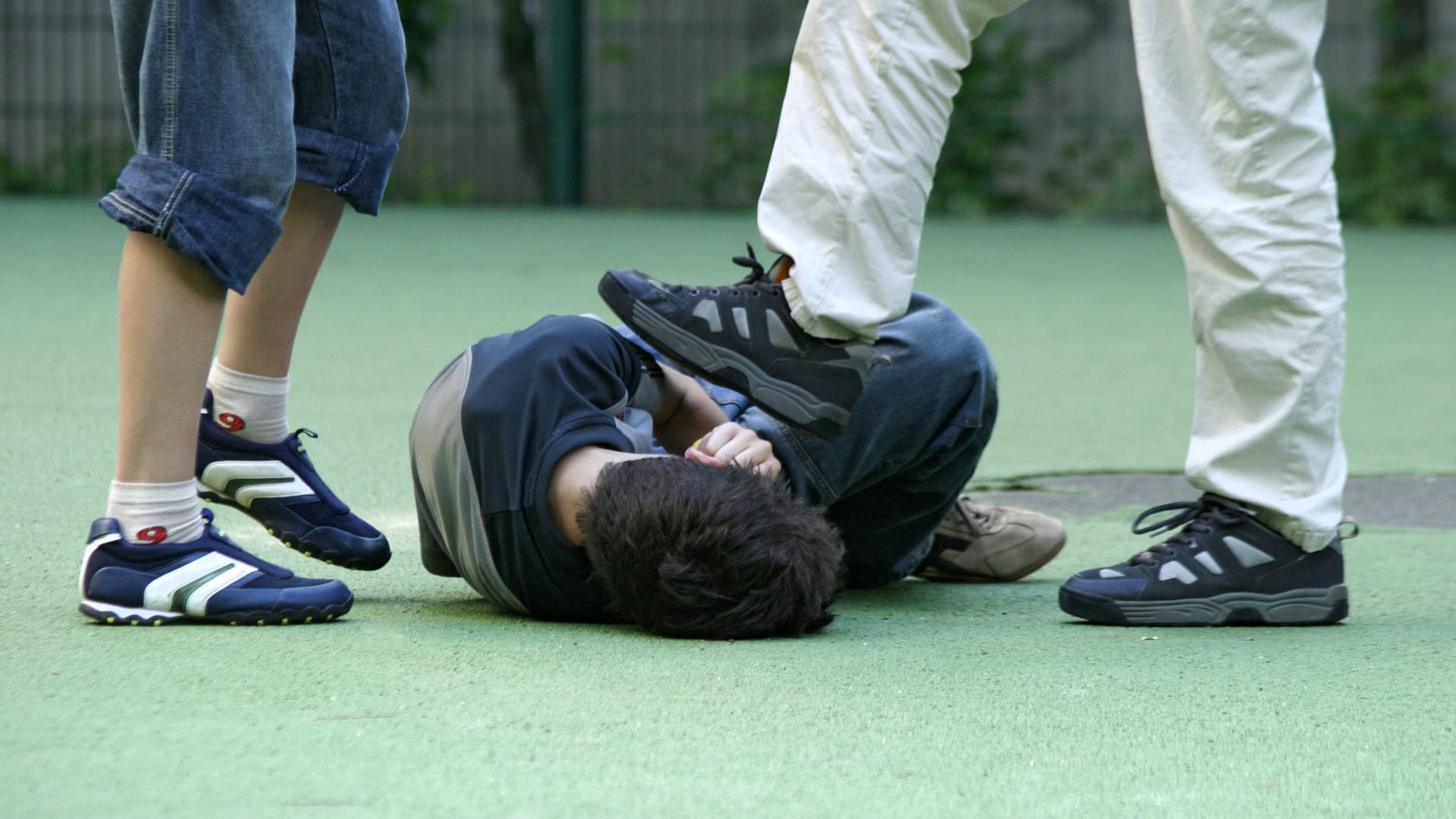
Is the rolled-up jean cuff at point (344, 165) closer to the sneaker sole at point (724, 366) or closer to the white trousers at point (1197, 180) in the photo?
the sneaker sole at point (724, 366)

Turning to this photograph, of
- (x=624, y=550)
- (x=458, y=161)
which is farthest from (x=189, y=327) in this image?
(x=458, y=161)

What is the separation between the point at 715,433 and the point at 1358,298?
194 inches

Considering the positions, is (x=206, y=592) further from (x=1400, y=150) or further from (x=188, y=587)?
(x=1400, y=150)

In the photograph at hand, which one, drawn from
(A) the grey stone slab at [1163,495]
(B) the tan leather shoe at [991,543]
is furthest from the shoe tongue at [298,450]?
(A) the grey stone slab at [1163,495]

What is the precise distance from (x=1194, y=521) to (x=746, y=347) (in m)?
Result: 0.67

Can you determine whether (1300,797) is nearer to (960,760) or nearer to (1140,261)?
(960,760)

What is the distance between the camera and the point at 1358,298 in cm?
635

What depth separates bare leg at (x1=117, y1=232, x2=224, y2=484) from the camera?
1867mm

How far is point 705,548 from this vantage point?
1868mm

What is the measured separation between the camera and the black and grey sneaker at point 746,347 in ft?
6.82

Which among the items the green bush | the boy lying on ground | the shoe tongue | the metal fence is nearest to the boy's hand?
the boy lying on ground

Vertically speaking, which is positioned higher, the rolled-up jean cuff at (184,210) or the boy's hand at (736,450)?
the rolled-up jean cuff at (184,210)

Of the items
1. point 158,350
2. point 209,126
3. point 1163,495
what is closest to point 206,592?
point 158,350

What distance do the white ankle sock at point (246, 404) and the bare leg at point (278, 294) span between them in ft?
0.04
